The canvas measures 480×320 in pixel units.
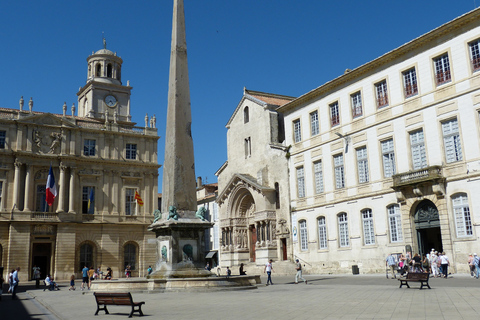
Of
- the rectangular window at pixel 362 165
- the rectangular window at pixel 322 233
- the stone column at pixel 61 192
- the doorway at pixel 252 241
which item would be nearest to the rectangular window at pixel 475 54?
the rectangular window at pixel 362 165

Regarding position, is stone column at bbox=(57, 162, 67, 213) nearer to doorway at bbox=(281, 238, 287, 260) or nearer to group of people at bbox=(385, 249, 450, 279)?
doorway at bbox=(281, 238, 287, 260)

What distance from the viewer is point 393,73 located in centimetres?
2662

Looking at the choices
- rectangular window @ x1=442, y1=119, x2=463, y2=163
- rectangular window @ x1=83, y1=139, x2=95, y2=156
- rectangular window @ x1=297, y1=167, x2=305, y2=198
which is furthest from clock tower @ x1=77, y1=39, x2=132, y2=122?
rectangular window @ x1=442, y1=119, x2=463, y2=163

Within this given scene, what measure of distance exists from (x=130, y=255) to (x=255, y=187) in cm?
1534

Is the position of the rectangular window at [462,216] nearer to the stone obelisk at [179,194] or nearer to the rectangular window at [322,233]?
the rectangular window at [322,233]

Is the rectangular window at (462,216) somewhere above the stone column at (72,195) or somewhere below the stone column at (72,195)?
below

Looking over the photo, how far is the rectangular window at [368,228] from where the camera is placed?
2741 centimetres

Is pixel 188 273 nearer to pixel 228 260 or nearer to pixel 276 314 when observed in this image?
pixel 276 314

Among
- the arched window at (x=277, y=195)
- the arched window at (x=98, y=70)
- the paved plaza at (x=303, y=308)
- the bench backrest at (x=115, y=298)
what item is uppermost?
the arched window at (x=98, y=70)

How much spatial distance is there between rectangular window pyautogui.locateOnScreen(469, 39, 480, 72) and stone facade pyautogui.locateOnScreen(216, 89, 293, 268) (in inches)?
580

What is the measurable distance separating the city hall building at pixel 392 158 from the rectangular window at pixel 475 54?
0.05m

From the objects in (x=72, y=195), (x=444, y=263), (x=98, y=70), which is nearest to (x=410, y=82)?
(x=444, y=263)

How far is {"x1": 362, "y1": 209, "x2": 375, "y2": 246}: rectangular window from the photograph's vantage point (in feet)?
89.9

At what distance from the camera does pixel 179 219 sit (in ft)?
56.4
